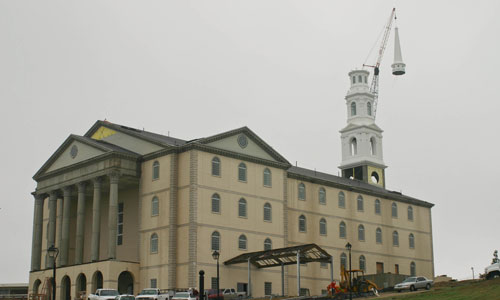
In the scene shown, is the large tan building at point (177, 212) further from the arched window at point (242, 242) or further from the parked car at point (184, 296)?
the parked car at point (184, 296)

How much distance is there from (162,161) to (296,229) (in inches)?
681

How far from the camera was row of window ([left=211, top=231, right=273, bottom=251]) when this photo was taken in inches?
2842

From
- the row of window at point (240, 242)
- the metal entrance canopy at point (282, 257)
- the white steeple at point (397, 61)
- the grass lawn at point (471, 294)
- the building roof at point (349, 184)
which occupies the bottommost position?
the grass lawn at point (471, 294)

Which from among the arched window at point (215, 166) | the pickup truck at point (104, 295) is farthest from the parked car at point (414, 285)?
the pickup truck at point (104, 295)

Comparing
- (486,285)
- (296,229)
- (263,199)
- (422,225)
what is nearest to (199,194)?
(263,199)

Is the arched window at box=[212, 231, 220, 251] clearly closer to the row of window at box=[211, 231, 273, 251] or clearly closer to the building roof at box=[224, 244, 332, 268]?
the row of window at box=[211, 231, 273, 251]

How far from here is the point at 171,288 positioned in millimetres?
69938

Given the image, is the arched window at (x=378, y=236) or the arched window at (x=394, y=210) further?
the arched window at (x=394, y=210)

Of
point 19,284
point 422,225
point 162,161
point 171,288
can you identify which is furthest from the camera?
point 19,284

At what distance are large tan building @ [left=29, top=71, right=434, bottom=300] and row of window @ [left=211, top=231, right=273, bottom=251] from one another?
0.10 meters

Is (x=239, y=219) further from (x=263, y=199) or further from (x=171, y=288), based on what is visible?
(x=171, y=288)

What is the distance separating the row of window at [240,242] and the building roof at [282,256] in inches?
65.5

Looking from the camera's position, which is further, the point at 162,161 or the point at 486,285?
the point at 162,161

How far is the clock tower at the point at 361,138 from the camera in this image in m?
107
